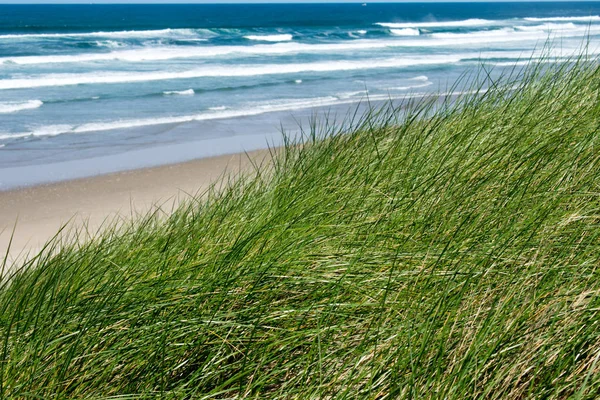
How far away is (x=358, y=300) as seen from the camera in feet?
7.26

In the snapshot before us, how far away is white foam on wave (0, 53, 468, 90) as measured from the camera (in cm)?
1884

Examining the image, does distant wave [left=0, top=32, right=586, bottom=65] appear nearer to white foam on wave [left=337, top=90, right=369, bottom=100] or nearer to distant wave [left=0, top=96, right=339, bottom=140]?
white foam on wave [left=337, top=90, right=369, bottom=100]

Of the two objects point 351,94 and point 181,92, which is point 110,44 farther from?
point 351,94

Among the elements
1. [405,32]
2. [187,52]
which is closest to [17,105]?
[187,52]

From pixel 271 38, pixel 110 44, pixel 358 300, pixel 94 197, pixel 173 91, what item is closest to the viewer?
pixel 358 300

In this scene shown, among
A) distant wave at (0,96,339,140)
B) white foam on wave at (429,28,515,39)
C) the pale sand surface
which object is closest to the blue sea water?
distant wave at (0,96,339,140)

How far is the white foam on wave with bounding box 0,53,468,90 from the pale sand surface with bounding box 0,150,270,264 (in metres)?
10.2

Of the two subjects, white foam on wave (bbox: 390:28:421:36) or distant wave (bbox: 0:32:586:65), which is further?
white foam on wave (bbox: 390:28:421:36)

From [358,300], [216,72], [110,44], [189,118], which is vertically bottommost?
[189,118]

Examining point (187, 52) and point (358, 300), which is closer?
point (358, 300)

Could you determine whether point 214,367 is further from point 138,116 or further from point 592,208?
point 138,116

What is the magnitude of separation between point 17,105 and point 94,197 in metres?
7.79

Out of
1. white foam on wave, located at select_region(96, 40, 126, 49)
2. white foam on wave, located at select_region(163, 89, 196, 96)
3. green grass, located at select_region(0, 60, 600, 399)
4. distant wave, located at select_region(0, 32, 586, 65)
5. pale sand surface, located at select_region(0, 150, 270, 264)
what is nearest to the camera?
green grass, located at select_region(0, 60, 600, 399)

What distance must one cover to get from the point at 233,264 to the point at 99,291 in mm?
470
